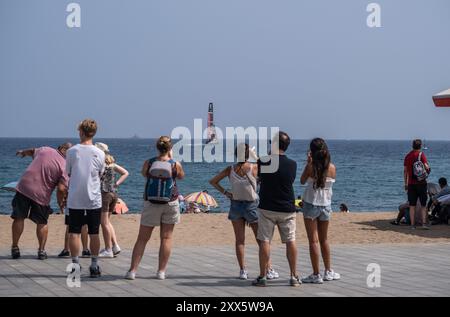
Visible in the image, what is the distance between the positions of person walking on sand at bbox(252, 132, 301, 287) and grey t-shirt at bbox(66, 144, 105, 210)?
1.85 m

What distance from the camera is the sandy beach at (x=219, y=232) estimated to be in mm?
13789

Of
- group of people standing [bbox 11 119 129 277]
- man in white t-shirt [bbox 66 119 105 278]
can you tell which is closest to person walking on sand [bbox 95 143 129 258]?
group of people standing [bbox 11 119 129 277]

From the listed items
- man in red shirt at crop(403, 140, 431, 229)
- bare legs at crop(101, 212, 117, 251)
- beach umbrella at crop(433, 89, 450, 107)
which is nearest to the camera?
bare legs at crop(101, 212, 117, 251)

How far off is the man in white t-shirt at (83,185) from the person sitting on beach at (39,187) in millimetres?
1532

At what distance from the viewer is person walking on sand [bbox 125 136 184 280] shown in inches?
351

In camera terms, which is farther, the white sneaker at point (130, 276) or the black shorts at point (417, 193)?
the black shorts at point (417, 193)

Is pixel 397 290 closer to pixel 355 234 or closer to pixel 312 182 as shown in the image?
pixel 312 182

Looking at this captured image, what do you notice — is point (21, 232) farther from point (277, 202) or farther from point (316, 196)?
point (316, 196)

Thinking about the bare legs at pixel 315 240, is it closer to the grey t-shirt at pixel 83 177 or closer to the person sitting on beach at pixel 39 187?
the grey t-shirt at pixel 83 177

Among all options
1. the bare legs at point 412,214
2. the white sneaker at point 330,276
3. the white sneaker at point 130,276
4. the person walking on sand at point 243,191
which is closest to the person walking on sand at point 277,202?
the person walking on sand at point 243,191

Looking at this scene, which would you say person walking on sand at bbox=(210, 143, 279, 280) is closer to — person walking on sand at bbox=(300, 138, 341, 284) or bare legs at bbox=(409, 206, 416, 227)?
person walking on sand at bbox=(300, 138, 341, 284)

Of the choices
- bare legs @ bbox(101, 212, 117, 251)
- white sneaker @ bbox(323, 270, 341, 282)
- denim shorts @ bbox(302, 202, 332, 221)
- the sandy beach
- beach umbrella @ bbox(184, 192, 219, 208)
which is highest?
denim shorts @ bbox(302, 202, 332, 221)

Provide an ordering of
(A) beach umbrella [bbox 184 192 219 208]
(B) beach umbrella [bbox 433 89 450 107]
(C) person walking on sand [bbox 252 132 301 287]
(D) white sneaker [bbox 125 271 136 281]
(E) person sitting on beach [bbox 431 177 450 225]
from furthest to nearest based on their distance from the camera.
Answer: (A) beach umbrella [bbox 184 192 219 208] < (E) person sitting on beach [bbox 431 177 450 225] < (B) beach umbrella [bbox 433 89 450 107] < (D) white sneaker [bbox 125 271 136 281] < (C) person walking on sand [bbox 252 132 301 287]

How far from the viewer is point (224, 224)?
16.8 m
